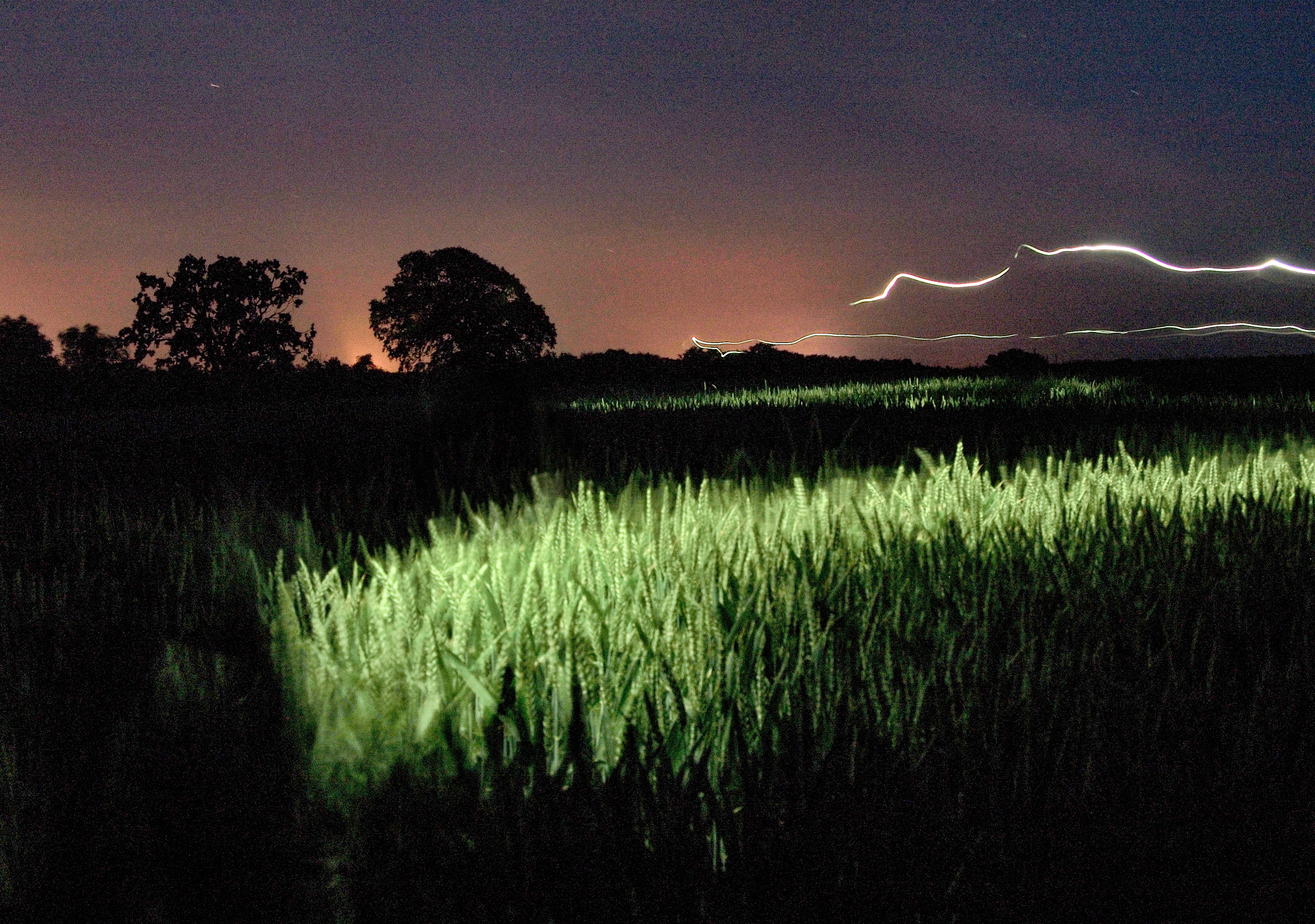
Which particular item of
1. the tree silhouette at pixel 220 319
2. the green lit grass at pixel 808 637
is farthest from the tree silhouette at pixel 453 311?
the green lit grass at pixel 808 637

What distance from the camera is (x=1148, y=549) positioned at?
76.5 inches

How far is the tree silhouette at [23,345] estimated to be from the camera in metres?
42.0

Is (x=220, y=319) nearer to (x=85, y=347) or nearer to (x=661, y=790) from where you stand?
(x=85, y=347)

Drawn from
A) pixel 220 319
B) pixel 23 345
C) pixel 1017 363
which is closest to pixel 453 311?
pixel 220 319

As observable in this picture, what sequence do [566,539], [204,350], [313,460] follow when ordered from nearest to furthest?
[566,539] → [313,460] → [204,350]

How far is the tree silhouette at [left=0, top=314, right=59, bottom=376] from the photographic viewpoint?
138 feet

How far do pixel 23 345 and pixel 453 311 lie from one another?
104ft

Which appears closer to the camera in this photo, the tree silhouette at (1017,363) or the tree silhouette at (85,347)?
the tree silhouette at (1017,363)

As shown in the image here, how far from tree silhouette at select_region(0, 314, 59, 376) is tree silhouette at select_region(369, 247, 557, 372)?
1888 cm

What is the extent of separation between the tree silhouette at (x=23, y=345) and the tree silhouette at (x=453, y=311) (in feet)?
61.9

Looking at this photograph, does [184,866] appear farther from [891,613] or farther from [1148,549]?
[1148,549]

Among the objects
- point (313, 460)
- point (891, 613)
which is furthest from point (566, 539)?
point (313, 460)

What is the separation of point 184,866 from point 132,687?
22.8 inches

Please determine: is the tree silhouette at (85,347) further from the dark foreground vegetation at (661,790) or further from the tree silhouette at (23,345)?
the dark foreground vegetation at (661,790)
